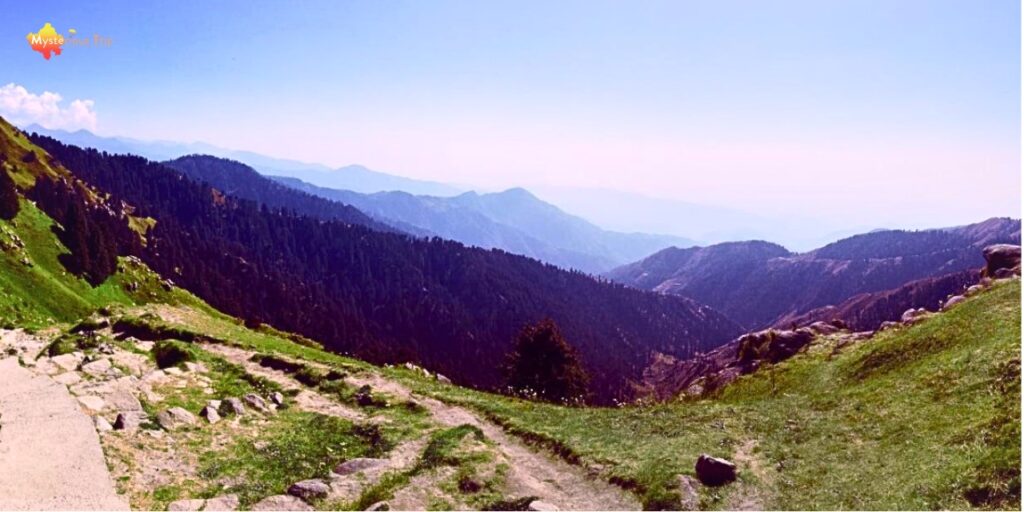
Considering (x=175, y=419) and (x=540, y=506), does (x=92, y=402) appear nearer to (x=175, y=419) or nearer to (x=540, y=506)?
(x=175, y=419)

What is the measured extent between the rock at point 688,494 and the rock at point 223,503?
650 inches

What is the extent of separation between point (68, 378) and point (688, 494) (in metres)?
34.2

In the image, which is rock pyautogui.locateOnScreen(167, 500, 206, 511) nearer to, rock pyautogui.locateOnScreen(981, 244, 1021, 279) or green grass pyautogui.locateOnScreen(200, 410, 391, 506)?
green grass pyautogui.locateOnScreen(200, 410, 391, 506)

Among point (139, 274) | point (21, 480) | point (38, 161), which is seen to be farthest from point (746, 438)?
point (38, 161)

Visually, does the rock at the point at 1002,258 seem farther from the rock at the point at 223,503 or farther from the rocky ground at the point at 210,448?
the rock at the point at 223,503

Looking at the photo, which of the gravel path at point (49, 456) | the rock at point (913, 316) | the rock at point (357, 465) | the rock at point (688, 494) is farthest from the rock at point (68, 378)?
the rock at point (913, 316)

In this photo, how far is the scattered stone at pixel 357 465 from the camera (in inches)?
991

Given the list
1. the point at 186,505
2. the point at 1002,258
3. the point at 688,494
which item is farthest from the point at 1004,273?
the point at 186,505

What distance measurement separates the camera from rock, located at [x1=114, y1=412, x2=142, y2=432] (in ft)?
85.4

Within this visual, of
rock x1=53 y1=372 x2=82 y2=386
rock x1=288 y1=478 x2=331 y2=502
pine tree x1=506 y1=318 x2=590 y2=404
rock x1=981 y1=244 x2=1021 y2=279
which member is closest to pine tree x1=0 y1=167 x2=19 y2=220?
rock x1=53 y1=372 x2=82 y2=386

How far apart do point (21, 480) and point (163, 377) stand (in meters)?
16.5

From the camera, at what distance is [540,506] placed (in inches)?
824

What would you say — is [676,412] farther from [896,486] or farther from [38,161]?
[38,161]

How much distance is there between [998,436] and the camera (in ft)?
64.5
